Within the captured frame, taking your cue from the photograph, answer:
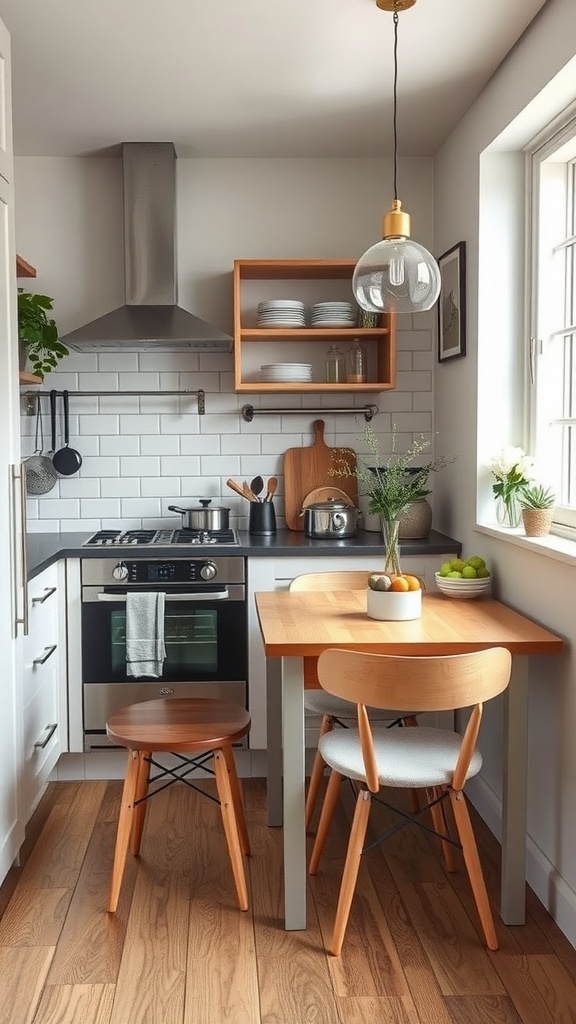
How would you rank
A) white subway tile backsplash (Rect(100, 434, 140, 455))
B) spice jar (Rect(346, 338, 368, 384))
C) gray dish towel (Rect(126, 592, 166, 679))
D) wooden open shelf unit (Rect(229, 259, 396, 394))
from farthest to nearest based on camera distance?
white subway tile backsplash (Rect(100, 434, 140, 455))
spice jar (Rect(346, 338, 368, 384))
wooden open shelf unit (Rect(229, 259, 396, 394))
gray dish towel (Rect(126, 592, 166, 679))

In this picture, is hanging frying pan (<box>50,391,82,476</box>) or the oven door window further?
Result: hanging frying pan (<box>50,391,82,476</box>)

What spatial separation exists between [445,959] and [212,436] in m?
2.49

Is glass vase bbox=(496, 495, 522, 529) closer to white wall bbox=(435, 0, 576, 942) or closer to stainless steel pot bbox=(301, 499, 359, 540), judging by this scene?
white wall bbox=(435, 0, 576, 942)

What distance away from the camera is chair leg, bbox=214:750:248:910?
2678 millimetres

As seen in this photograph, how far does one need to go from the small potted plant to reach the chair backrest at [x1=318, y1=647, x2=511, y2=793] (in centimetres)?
71

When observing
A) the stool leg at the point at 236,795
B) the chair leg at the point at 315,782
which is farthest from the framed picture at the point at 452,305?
the stool leg at the point at 236,795

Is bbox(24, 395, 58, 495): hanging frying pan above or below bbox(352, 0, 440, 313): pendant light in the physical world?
below

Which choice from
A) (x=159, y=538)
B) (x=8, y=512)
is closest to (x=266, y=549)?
(x=159, y=538)

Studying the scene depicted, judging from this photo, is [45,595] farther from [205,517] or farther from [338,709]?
[338,709]

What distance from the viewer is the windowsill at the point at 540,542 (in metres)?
2.57

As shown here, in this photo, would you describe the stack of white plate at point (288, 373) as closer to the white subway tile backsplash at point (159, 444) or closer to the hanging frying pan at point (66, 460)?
the white subway tile backsplash at point (159, 444)

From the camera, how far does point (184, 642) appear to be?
368 cm

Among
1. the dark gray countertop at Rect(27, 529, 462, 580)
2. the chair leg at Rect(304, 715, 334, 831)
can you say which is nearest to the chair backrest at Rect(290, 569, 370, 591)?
the dark gray countertop at Rect(27, 529, 462, 580)

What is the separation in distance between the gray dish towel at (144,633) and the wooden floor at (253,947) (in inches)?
25.4
